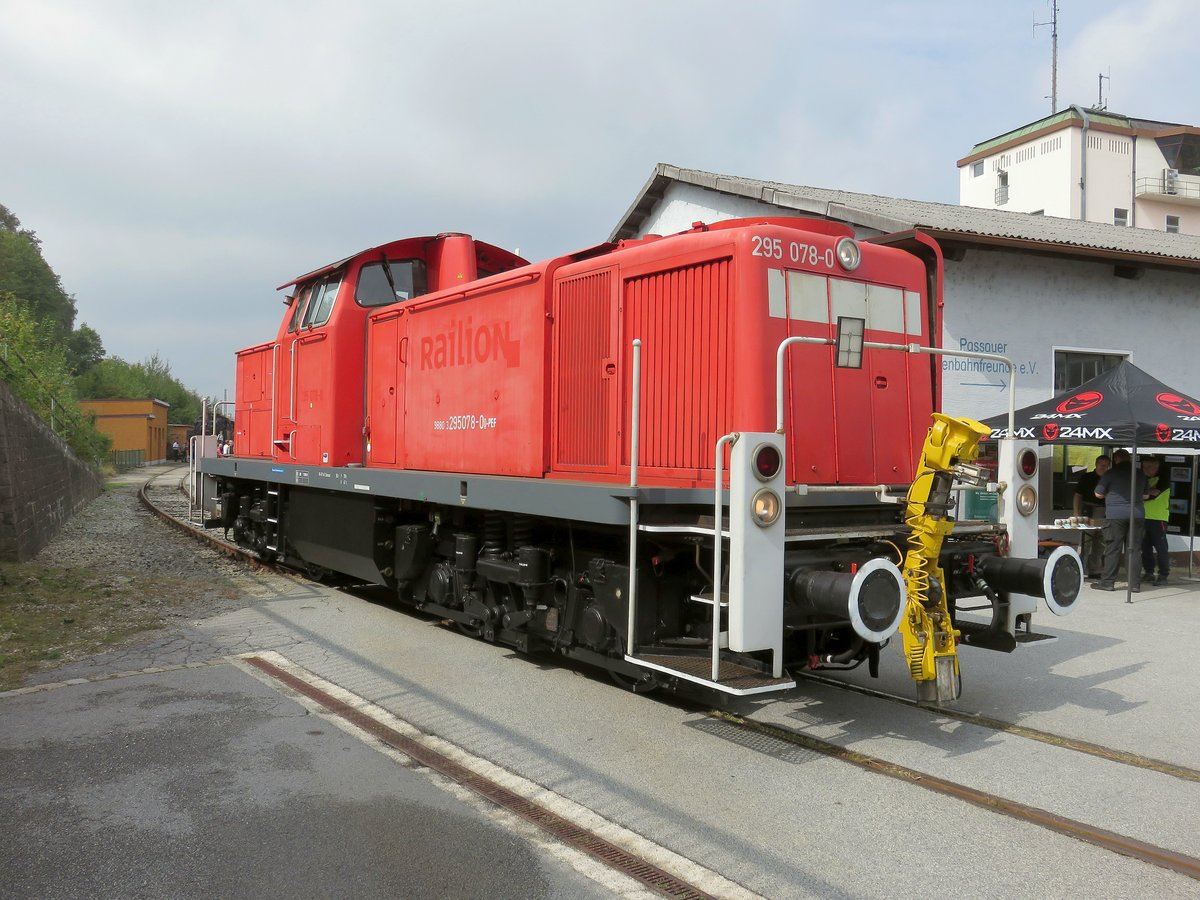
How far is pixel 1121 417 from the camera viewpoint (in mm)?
10109

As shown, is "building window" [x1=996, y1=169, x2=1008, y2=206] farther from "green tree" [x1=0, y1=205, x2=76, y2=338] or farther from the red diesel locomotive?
"green tree" [x1=0, y1=205, x2=76, y2=338]

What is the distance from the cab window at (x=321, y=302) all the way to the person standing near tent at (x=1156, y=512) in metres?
9.80

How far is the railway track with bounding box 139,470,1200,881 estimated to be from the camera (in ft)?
11.7

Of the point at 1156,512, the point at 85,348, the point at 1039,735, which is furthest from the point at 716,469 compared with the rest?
the point at 85,348

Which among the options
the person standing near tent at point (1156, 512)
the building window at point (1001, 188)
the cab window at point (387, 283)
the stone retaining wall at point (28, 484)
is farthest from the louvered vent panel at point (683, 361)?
the building window at point (1001, 188)

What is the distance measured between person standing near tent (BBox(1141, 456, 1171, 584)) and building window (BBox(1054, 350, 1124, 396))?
199cm

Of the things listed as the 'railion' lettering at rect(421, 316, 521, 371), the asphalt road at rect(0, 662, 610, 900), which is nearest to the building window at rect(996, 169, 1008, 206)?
the 'railion' lettering at rect(421, 316, 521, 371)

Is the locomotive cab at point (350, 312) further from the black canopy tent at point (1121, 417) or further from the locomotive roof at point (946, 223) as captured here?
the black canopy tent at point (1121, 417)

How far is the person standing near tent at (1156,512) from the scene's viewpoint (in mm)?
10977

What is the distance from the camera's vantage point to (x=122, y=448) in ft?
171

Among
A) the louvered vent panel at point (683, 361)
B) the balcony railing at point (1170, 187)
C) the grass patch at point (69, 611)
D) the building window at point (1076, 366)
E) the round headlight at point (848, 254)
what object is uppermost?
the balcony railing at point (1170, 187)

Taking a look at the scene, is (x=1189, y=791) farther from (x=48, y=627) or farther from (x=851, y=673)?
(x=48, y=627)

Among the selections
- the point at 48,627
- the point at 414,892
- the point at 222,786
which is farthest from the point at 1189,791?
the point at 48,627

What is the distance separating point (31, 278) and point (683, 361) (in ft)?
244
